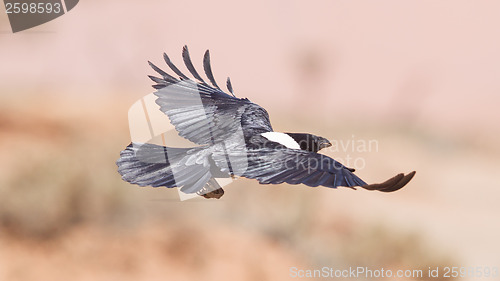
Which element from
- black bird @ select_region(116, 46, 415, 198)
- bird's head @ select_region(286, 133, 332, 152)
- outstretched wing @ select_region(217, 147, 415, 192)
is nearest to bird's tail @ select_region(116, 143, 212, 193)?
black bird @ select_region(116, 46, 415, 198)

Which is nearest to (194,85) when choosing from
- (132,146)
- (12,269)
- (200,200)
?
(132,146)

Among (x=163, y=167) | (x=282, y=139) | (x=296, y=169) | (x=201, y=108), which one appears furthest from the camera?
(x=201, y=108)

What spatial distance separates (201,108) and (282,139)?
621 mm

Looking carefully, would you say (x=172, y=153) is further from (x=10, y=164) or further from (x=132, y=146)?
(x=10, y=164)

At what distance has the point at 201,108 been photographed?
386 centimetres

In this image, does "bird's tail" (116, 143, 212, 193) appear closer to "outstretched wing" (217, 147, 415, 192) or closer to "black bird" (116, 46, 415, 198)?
"black bird" (116, 46, 415, 198)

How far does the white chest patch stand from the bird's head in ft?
0.21

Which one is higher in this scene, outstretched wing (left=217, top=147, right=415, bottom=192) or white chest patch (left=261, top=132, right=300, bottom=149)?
outstretched wing (left=217, top=147, right=415, bottom=192)

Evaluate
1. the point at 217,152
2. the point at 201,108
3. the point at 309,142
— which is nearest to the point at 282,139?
the point at 309,142

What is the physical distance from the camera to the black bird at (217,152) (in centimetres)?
287

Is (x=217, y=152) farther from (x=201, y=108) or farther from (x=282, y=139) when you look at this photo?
(x=201, y=108)

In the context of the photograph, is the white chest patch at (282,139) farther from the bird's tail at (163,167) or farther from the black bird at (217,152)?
the bird's tail at (163,167)

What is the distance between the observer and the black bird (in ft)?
9.41

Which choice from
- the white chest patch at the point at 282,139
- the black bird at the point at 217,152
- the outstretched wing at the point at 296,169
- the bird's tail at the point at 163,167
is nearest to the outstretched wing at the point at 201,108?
the black bird at the point at 217,152
